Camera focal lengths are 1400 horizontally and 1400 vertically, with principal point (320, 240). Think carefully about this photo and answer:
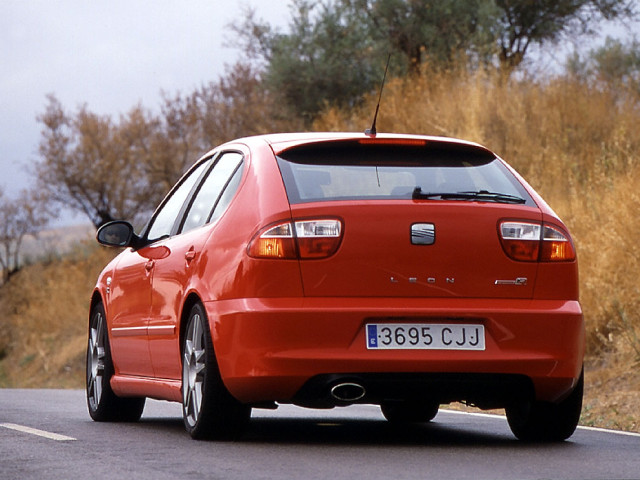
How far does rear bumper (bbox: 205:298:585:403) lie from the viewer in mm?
6883

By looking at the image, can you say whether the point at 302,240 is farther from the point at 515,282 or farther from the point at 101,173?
the point at 101,173

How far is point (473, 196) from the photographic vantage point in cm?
729

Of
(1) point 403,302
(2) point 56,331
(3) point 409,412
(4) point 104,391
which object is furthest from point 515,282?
(2) point 56,331

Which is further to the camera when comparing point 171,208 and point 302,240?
point 171,208

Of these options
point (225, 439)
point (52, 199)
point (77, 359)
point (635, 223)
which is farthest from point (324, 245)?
point (52, 199)

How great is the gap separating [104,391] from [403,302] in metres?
3.37

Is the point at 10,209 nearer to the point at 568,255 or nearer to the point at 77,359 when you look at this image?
the point at 77,359

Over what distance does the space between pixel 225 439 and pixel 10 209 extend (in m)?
60.6

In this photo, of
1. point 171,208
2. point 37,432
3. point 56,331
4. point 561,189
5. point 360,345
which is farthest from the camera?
point 56,331

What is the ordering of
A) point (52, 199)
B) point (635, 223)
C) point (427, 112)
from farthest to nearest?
point (52, 199) → point (427, 112) → point (635, 223)

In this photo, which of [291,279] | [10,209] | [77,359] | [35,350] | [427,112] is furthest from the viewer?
[10,209]

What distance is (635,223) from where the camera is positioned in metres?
13.6

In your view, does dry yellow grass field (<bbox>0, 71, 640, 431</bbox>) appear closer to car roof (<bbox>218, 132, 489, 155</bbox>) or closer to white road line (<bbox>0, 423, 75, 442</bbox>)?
car roof (<bbox>218, 132, 489, 155</bbox>)

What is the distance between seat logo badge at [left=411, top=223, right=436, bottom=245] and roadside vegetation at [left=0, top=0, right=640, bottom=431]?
11.8ft
